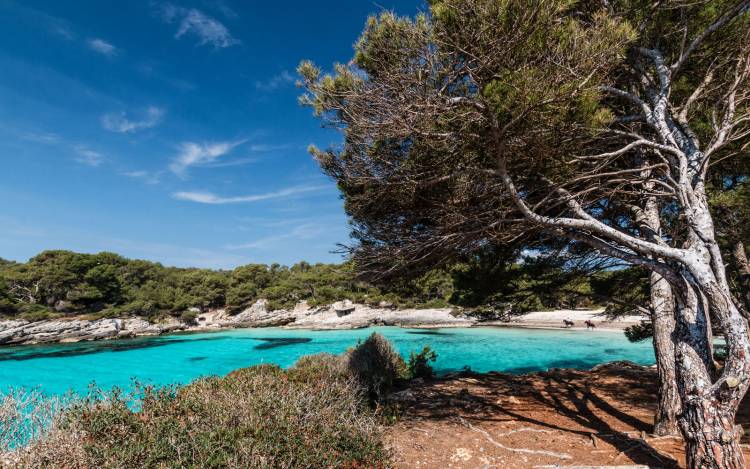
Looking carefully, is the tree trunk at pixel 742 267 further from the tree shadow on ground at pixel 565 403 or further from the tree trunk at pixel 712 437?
the tree trunk at pixel 712 437

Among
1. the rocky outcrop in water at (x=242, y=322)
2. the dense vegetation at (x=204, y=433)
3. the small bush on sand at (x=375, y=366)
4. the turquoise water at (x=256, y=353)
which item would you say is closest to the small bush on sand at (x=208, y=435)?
the dense vegetation at (x=204, y=433)

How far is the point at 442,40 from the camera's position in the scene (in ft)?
13.9

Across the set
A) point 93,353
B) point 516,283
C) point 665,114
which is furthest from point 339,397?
point 93,353

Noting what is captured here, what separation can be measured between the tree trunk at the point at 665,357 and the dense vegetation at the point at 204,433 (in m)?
4.15

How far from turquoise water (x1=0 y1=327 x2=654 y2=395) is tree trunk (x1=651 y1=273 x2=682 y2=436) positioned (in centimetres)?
1143

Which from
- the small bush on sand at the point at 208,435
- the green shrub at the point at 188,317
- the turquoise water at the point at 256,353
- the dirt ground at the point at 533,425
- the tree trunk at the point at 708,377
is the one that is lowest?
the turquoise water at the point at 256,353

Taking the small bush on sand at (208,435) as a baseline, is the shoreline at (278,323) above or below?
below

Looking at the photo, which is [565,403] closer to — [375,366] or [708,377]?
[708,377]

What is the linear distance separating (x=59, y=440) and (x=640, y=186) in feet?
26.7

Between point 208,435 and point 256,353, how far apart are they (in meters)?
23.5

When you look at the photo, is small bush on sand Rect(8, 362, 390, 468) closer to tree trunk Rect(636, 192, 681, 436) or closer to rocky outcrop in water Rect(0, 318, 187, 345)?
tree trunk Rect(636, 192, 681, 436)

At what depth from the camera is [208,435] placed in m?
3.45

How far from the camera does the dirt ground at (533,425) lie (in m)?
4.75

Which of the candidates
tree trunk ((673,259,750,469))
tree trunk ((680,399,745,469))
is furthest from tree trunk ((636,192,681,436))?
tree trunk ((680,399,745,469))
